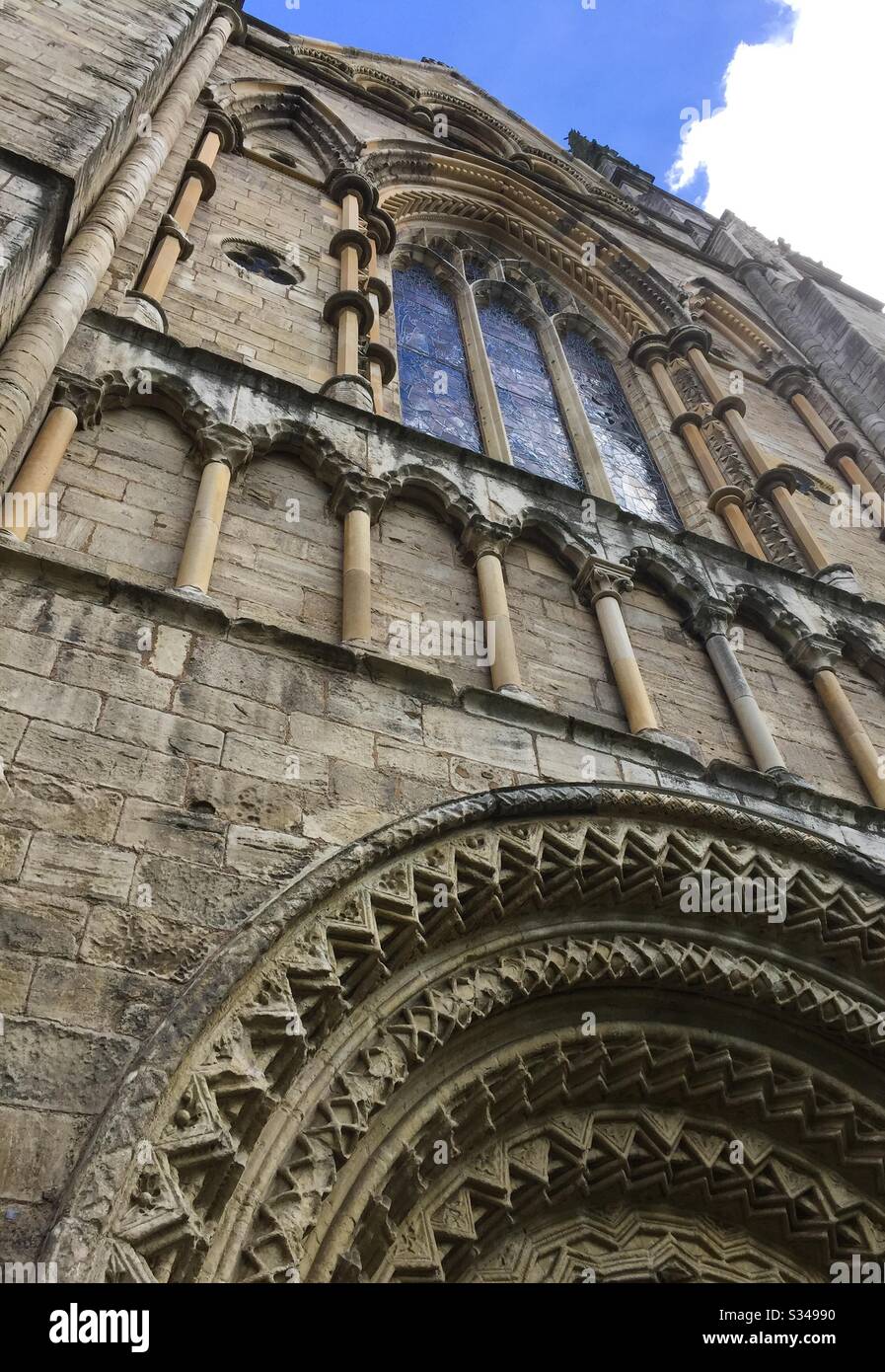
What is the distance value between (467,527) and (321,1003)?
3301mm

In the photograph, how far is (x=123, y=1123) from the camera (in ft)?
9.18

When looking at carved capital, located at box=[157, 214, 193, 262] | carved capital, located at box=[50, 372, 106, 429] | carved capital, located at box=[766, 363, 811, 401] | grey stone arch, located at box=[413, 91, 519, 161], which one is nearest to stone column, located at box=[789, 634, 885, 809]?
carved capital, located at box=[50, 372, 106, 429]

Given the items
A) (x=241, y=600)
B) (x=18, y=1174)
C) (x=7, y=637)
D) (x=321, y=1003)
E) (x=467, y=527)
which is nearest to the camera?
(x=18, y=1174)

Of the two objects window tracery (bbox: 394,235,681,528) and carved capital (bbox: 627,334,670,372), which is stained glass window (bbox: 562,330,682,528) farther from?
carved capital (bbox: 627,334,670,372)

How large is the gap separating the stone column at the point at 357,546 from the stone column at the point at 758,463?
3764 mm

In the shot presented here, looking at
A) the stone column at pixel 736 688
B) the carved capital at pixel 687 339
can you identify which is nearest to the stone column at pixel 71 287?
the stone column at pixel 736 688

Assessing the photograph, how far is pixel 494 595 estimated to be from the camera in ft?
19.0

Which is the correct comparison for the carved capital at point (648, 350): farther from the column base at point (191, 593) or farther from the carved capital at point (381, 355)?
the column base at point (191, 593)

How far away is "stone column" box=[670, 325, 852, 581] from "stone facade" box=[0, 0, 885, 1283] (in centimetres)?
24

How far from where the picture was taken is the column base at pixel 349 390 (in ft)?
22.8

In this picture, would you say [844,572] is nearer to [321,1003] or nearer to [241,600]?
[241,600]

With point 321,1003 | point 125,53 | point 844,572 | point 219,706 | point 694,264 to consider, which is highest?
point 694,264

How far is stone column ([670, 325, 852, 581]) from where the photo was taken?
27.9 ft
